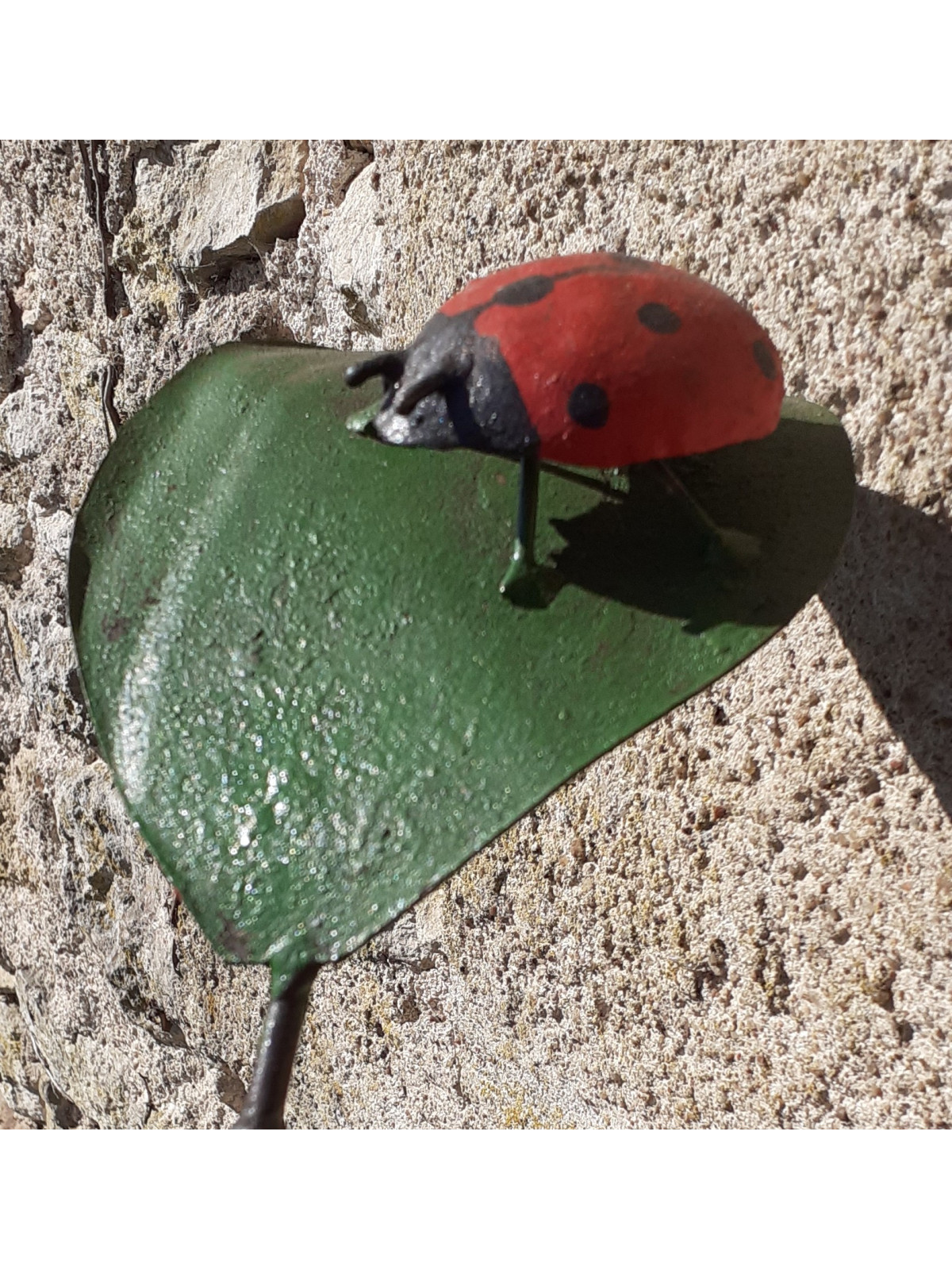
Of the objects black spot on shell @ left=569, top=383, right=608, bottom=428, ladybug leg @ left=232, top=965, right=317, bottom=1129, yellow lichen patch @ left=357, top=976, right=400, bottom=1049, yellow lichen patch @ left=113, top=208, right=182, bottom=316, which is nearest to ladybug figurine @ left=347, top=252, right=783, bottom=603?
black spot on shell @ left=569, top=383, right=608, bottom=428

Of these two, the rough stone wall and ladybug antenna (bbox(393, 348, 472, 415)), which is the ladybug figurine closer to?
ladybug antenna (bbox(393, 348, 472, 415))

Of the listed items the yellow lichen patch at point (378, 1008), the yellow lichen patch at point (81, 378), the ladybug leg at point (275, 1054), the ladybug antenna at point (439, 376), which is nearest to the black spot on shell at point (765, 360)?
the ladybug antenna at point (439, 376)

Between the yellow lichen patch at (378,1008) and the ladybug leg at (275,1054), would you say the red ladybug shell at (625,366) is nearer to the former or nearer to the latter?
the ladybug leg at (275,1054)

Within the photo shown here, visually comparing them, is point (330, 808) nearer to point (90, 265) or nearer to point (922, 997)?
point (922, 997)

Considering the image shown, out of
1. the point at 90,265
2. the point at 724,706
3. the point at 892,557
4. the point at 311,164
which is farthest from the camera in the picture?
the point at 90,265

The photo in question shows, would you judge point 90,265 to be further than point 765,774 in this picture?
Yes

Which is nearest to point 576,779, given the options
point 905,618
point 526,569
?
point 905,618

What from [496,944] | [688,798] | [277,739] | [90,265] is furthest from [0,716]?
[277,739]
